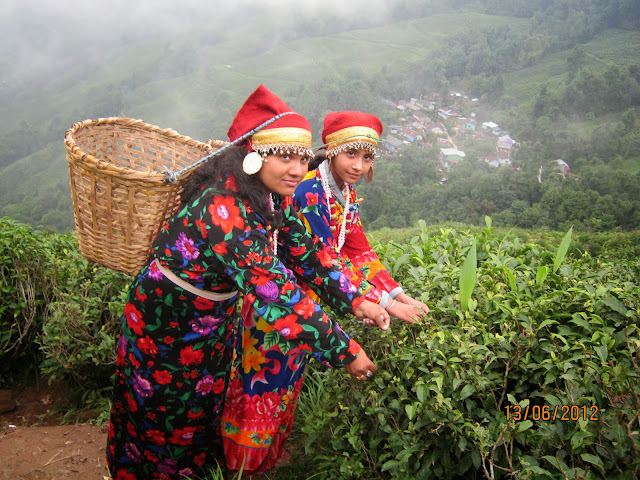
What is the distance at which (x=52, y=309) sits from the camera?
331 centimetres

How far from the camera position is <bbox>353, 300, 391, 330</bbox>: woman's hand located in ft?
6.57

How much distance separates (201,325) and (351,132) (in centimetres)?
109

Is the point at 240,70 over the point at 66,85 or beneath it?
over

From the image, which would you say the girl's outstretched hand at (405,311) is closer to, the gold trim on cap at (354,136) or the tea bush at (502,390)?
the tea bush at (502,390)

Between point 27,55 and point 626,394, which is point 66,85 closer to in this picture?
point 27,55

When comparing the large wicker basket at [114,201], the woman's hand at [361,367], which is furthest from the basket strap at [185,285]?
the woman's hand at [361,367]

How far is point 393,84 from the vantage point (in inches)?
475

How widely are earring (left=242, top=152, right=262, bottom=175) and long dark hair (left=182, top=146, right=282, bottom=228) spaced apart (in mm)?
27

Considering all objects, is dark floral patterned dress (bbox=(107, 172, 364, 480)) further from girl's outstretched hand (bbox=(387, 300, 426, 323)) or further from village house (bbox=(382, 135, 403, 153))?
village house (bbox=(382, 135, 403, 153))

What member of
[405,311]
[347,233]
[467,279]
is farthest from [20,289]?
[467,279]

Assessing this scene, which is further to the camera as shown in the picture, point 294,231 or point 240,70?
point 240,70

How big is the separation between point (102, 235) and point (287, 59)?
21.2 metres

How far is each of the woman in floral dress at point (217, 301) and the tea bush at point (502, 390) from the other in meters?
0.22

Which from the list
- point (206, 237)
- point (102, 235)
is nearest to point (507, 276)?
point (206, 237)
